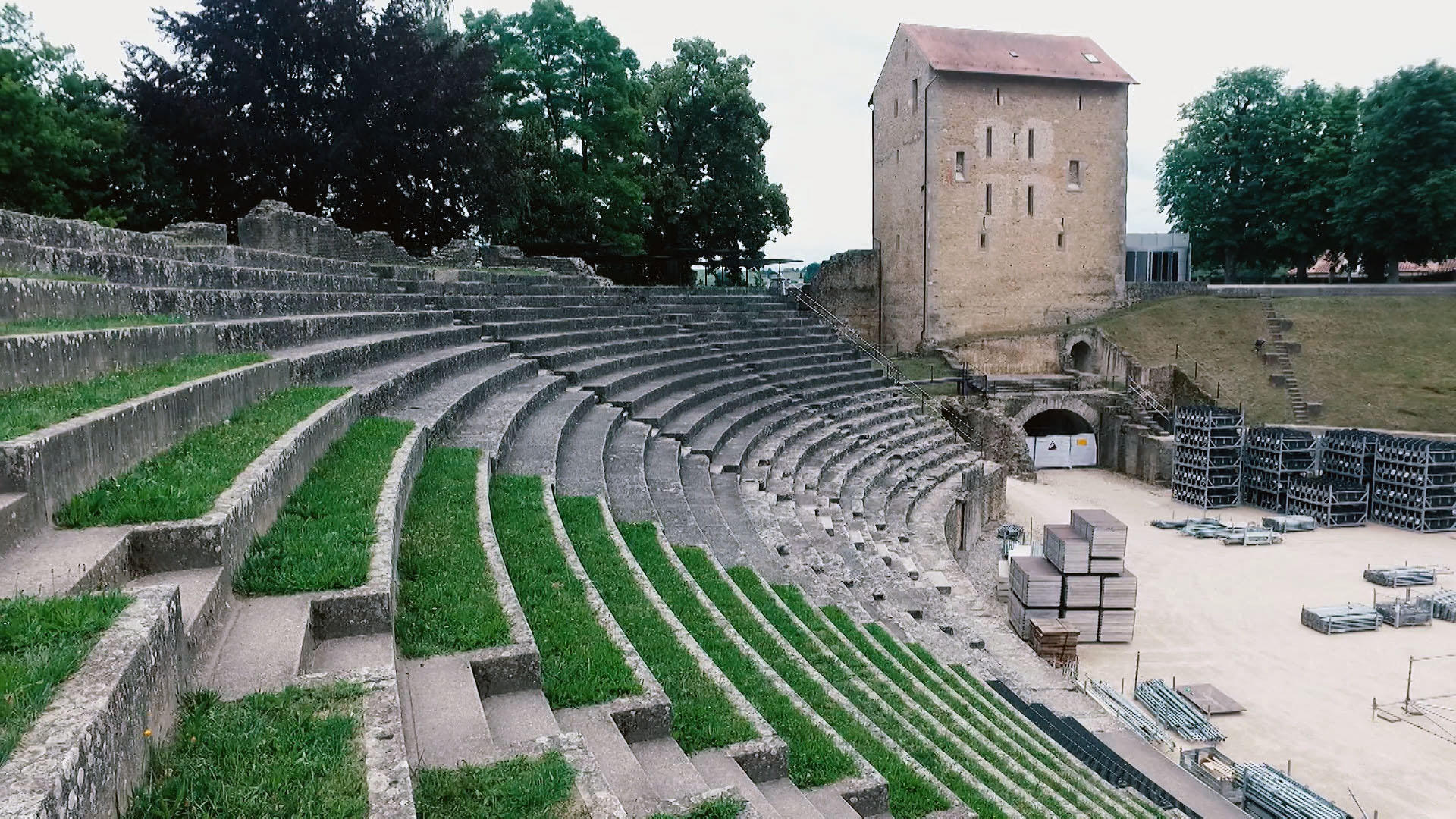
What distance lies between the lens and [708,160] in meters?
31.8

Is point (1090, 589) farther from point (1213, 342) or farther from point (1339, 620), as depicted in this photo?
point (1213, 342)

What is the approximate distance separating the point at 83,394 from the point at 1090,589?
12801mm

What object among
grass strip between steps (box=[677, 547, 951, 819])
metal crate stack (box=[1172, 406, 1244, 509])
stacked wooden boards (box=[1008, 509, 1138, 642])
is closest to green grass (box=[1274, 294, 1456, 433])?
metal crate stack (box=[1172, 406, 1244, 509])

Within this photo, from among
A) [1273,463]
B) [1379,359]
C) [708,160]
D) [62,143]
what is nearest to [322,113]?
[62,143]

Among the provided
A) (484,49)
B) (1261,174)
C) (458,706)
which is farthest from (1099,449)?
(458,706)

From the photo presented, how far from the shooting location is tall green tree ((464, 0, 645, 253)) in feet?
91.9

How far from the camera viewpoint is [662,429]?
1223 centimetres

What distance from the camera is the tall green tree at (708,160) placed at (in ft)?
101

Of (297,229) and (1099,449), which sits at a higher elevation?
(297,229)

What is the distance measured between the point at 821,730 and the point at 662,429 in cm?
794

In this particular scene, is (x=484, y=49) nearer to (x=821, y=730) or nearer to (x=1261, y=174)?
(x=821, y=730)

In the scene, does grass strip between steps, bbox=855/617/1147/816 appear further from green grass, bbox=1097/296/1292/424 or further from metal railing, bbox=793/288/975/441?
green grass, bbox=1097/296/1292/424

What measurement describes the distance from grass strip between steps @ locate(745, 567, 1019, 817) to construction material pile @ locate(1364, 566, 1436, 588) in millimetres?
15175

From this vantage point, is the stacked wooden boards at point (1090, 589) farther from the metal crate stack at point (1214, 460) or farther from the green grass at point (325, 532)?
the metal crate stack at point (1214, 460)
